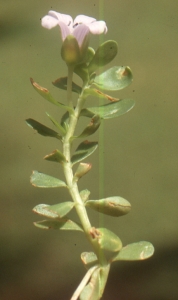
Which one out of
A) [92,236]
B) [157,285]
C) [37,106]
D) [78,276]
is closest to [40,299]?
[78,276]

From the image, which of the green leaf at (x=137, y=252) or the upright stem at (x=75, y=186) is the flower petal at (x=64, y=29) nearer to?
the upright stem at (x=75, y=186)

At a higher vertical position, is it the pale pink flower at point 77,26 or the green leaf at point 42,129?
the pale pink flower at point 77,26

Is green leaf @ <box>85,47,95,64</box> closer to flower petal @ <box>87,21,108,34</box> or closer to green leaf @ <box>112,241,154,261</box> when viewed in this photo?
flower petal @ <box>87,21,108,34</box>

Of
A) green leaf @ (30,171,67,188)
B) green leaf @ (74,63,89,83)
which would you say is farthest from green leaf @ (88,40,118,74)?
green leaf @ (30,171,67,188)

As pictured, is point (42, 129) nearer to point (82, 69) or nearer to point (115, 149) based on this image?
point (82, 69)

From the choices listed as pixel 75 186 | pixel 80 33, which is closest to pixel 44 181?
pixel 75 186

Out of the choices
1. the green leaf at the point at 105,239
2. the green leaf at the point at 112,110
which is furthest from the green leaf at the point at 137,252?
the green leaf at the point at 112,110
